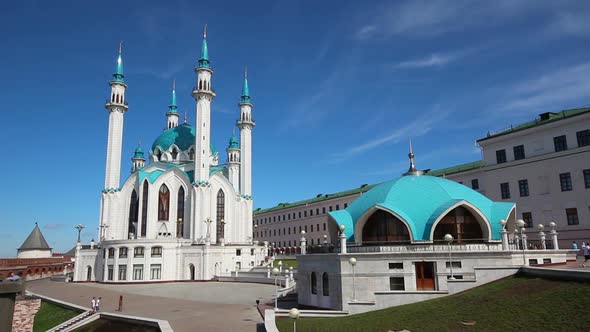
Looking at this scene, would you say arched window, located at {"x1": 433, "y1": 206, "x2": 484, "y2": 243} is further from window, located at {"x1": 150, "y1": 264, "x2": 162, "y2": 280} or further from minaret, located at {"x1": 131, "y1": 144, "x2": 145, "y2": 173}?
minaret, located at {"x1": 131, "y1": 144, "x2": 145, "y2": 173}

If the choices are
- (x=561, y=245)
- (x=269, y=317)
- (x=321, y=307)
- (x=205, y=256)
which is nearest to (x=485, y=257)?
(x=321, y=307)

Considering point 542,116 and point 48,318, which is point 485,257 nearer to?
point 542,116

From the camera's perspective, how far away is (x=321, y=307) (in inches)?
992

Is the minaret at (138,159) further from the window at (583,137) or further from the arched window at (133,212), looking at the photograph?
the window at (583,137)

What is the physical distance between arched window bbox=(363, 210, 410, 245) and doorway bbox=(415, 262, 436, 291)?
321cm

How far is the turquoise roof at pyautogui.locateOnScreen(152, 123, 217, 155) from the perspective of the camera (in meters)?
70.6

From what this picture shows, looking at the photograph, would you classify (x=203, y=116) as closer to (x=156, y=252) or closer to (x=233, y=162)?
(x=233, y=162)

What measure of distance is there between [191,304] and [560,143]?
1383 inches

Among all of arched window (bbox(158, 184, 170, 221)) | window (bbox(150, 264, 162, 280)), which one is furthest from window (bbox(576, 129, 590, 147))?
arched window (bbox(158, 184, 170, 221))

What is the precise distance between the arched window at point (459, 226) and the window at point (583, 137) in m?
16.7

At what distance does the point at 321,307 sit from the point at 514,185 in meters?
26.8

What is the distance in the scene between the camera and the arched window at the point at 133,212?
61.3 meters

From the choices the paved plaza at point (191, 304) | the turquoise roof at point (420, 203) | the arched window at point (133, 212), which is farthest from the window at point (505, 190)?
the arched window at point (133, 212)

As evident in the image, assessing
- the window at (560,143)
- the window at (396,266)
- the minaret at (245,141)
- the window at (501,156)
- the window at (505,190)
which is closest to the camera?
the window at (396,266)
